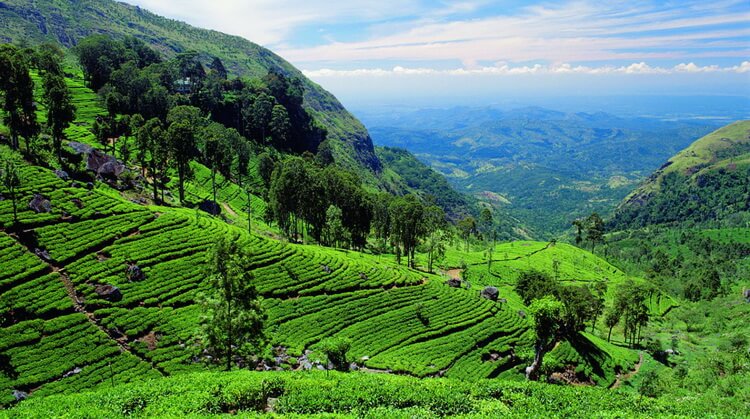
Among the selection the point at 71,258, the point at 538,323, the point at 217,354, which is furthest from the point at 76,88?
the point at 538,323

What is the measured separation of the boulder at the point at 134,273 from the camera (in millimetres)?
54722

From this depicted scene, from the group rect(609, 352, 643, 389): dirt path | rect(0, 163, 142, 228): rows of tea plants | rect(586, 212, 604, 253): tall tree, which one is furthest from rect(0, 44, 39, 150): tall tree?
rect(586, 212, 604, 253): tall tree

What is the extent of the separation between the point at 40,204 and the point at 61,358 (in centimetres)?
2903

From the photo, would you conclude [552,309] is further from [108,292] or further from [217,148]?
[217,148]

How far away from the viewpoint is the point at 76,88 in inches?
5217

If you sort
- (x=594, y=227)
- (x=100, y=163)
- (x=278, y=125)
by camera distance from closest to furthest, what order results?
1. (x=100, y=163)
2. (x=278, y=125)
3. (x=594, y=227)

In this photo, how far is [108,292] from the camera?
51.1 meters

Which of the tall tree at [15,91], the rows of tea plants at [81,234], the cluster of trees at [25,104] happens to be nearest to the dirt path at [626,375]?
the rows of tea plants at [81,234]

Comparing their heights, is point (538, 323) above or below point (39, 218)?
below

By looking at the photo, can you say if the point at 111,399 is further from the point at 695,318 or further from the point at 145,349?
the point at 695,318

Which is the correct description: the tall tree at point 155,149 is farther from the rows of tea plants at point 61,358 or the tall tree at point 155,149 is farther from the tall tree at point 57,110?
the rows of tea plants at point 61,358

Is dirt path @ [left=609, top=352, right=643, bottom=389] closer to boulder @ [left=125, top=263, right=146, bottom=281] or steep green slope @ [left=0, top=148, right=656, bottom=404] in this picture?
steep green slope @ [left=0, top=148, right=656, bottom=404]

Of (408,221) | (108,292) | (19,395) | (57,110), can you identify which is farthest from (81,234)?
(408,221)

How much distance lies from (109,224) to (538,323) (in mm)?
60948
